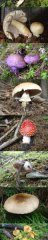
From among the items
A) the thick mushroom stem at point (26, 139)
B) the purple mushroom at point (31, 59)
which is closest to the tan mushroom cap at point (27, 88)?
the purple mushroom at point (31, 59)

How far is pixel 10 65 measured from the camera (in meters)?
4.75

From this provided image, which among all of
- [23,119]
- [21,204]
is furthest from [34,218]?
[23,119]

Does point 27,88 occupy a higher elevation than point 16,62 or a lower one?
lower

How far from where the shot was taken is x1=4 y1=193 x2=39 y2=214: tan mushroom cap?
3.88m

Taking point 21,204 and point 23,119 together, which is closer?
point 21,204

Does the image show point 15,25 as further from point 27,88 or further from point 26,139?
point 26,139

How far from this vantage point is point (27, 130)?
3.97 m

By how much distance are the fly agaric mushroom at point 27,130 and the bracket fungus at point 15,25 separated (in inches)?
42.9

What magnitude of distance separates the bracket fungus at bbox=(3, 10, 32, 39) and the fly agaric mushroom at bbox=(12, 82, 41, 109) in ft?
1.88

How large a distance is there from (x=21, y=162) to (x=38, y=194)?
26 cm

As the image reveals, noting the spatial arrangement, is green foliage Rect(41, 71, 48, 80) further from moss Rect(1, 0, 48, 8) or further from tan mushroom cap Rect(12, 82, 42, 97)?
moss Rect(1, 0, 48, 8)

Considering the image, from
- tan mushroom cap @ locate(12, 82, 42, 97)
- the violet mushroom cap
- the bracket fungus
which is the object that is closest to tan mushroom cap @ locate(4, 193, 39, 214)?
tan mushroom cap @ locate(12, 82, 42, 97)

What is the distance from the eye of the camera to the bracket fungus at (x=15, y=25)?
15.7 feet

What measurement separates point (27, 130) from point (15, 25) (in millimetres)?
1239
